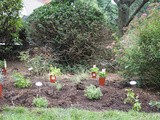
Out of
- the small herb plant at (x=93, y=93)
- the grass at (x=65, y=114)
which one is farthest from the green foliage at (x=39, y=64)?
the grass at (x=65, y=114)

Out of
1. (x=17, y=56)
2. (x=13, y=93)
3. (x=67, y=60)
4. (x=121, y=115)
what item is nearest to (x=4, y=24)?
(x=17, y=56)

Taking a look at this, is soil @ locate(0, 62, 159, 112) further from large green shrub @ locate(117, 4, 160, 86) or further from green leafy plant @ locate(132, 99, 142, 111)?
large green shrub @ locate(117, 4, 160, 86)

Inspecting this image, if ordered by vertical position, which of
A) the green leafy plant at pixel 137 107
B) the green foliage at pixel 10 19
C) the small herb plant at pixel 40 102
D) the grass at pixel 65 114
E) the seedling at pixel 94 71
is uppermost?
the green foliage at pixel 10 19

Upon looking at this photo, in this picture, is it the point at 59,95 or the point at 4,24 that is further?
the point at 4,24

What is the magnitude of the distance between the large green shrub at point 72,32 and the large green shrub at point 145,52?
1.49m

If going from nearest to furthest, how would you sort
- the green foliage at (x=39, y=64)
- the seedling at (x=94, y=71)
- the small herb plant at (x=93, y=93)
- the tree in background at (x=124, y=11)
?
the small herb plant at (x=93, y=93) < the seedling at (x=94, y=71) < the green foliage at (x=39, y=64) < the tree in background at (x=124, y=11)

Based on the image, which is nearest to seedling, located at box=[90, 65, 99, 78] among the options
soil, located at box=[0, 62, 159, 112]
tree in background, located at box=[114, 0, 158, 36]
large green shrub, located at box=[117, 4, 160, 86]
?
soil, located at box=[0, 62, 159, 112]

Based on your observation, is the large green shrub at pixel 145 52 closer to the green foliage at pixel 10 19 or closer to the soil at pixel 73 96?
the soil at pixel 73 96

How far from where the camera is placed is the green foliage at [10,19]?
7.92 m

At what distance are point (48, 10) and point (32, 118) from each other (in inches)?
153

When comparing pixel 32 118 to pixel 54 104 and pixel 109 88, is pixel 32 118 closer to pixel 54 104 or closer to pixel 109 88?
pixel 54 104

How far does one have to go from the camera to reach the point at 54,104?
4715mm

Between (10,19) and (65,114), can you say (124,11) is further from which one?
(65,114)

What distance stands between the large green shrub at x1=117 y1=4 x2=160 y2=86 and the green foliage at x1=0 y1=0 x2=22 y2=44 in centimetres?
321
